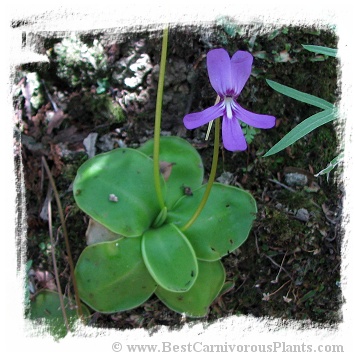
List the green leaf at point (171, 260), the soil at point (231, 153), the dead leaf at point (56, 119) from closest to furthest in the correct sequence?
the green leaf at point (171, 260) → the soil at point (231, 153) → the dead leaf at point (56, 119)

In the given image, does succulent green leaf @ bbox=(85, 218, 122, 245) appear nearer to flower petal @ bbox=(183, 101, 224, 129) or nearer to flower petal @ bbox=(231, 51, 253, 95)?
flower petal @ bbox=(183, 101, 224, 129)

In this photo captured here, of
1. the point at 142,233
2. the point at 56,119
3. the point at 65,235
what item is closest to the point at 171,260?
the point at 142,233

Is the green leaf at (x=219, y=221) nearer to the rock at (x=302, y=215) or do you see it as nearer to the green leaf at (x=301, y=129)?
the rock at (x=302, y=215)

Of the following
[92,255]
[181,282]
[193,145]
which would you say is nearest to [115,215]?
[92,255]

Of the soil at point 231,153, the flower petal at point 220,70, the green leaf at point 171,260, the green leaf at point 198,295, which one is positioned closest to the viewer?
the flower petal at point 220,70

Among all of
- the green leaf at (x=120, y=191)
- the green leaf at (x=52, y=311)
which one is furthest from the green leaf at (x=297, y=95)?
the green leaf at (x=52, y=311)

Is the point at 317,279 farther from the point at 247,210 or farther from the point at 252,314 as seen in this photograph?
the point at 247,210

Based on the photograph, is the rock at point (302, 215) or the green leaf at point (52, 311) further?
the rock at point (302, 215)

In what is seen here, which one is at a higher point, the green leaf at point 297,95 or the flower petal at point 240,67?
the flower petal at point 240,67

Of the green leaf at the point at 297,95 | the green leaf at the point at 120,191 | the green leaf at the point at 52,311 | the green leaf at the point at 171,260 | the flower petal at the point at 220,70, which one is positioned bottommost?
the green leaf at the point at 52,311

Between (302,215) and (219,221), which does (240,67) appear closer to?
(219,221)
